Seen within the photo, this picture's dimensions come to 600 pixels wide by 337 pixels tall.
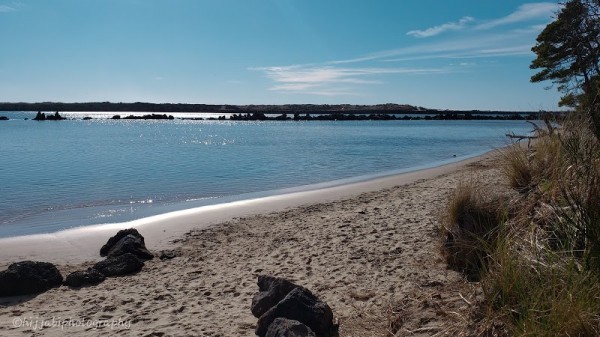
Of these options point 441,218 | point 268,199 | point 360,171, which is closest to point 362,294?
point 441,218

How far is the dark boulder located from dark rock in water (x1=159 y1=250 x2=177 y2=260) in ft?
11.3

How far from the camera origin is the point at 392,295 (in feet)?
17.3

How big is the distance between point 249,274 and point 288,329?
2.53 m

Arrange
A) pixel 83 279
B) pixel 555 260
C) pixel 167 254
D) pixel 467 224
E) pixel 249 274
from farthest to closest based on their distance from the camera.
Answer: pixel 167 254, pixel 249 274, pixel 83 279, pixel 467 224, pixel 555 260

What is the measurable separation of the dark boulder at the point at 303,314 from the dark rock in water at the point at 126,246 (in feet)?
11.8

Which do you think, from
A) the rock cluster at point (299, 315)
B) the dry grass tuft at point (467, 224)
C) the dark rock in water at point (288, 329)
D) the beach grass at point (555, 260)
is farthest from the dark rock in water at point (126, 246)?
the beach grass at point (555, 260)

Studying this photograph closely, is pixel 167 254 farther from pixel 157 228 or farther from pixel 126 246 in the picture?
pixel 157 228

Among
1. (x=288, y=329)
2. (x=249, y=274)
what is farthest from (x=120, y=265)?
(x=288, y=329)

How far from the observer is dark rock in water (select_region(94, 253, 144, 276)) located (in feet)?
22.3

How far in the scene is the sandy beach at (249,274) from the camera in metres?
4.77

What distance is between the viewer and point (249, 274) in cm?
651

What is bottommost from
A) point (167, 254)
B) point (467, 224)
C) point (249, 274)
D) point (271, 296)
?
point (167, 254)

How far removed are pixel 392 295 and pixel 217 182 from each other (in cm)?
1237

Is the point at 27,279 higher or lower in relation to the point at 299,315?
lower
